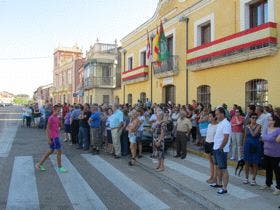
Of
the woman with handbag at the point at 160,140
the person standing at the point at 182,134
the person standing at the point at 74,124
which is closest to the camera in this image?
the woman with handbag at the point at 160,140

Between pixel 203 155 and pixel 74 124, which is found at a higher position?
pixel 74 124

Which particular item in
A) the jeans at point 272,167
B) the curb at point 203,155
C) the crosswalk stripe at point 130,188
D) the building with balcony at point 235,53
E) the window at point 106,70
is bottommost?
the crosswalk stripe at point 130,188

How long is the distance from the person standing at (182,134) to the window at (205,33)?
695cm

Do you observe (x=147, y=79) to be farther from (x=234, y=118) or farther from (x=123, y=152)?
(x=234, y=118)

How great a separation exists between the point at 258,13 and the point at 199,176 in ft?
27.0

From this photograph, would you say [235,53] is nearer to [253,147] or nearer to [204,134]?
[204,134]

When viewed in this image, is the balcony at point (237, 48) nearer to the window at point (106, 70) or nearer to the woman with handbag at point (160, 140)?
the woman with handbag at point (160, 140)

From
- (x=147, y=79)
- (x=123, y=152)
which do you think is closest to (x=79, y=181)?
(x=123, y=152)

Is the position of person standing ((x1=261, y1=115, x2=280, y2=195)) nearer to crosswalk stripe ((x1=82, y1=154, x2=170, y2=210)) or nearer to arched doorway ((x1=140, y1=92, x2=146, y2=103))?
crosswalk stripe ((x1=82, y1=154, x2=170, y2=210))

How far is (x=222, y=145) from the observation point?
7.22 meters

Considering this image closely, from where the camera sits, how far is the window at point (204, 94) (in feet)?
56.2

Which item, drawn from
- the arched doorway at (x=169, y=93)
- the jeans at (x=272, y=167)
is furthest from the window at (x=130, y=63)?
the jeans at (x=272, y=167)

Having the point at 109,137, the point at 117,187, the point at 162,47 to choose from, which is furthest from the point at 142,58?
the point at 117,187

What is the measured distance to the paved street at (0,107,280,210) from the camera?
6665 mm
